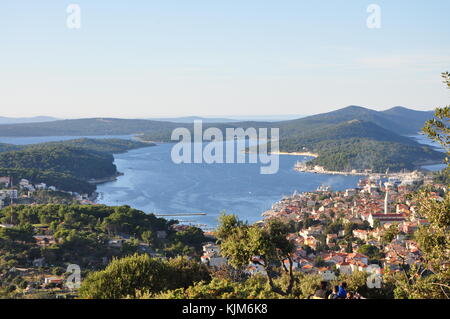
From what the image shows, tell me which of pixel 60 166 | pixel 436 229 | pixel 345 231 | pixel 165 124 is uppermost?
pixel 165 124

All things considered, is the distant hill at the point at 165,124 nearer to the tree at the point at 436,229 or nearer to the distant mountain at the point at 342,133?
the distant mountain at the point at 342,133

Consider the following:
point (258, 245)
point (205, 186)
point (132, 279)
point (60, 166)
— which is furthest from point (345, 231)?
point (60, 166)

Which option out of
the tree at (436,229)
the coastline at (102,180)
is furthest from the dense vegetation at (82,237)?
the coastline at (102,180)

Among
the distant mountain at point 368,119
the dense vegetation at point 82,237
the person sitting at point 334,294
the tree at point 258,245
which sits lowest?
the dense vegetation at point 82,237

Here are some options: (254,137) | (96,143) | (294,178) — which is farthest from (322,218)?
(254,137)

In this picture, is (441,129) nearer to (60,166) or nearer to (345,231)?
(345,231)

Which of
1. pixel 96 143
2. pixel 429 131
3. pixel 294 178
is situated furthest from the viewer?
pixel 96 143

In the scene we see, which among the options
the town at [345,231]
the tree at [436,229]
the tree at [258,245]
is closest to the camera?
the tree at [436,229]

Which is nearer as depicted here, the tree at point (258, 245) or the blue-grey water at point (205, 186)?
the tree at point (258, 245)
